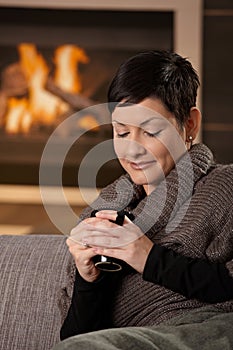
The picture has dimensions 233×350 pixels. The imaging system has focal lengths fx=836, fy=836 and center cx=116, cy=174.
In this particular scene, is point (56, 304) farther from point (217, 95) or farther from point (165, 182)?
point (217, 95)

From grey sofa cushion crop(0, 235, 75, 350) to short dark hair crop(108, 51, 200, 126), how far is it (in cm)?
37

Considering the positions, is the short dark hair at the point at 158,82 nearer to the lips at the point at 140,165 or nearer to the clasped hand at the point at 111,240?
the lips at the point at 140,165

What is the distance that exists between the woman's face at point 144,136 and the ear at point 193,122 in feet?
0.13

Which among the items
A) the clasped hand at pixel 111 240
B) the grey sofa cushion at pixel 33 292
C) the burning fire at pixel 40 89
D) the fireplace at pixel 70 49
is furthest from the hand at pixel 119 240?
the burning fire at pixel 40 89

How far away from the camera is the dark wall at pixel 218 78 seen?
168 inches

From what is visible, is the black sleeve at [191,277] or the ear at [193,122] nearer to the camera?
the black sleeve at [191,277]

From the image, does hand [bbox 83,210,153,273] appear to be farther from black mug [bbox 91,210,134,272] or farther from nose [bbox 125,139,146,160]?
nose [bbox 125,139,146,160]

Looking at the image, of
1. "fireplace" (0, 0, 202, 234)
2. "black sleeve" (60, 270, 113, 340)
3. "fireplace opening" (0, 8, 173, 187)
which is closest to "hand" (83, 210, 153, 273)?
"black sleeve" (60, 270, 113, 340)

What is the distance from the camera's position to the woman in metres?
1.47

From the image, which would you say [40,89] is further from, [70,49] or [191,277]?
[191,277]

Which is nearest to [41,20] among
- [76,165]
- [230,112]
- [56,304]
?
[76,165]

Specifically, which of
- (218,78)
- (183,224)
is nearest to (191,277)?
(183,224)

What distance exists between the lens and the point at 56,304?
178 cm

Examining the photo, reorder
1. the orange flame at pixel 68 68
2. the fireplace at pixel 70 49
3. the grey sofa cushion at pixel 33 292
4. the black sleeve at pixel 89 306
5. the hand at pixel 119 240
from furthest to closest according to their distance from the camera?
1. the orange flame at pixel 68 68
2. the fireplace at pixel 70 49
3. the grey sofa cushion at pixel 33 292
4. the black sleeve at pixel 89 306
5. the hand at pixel 119 240
